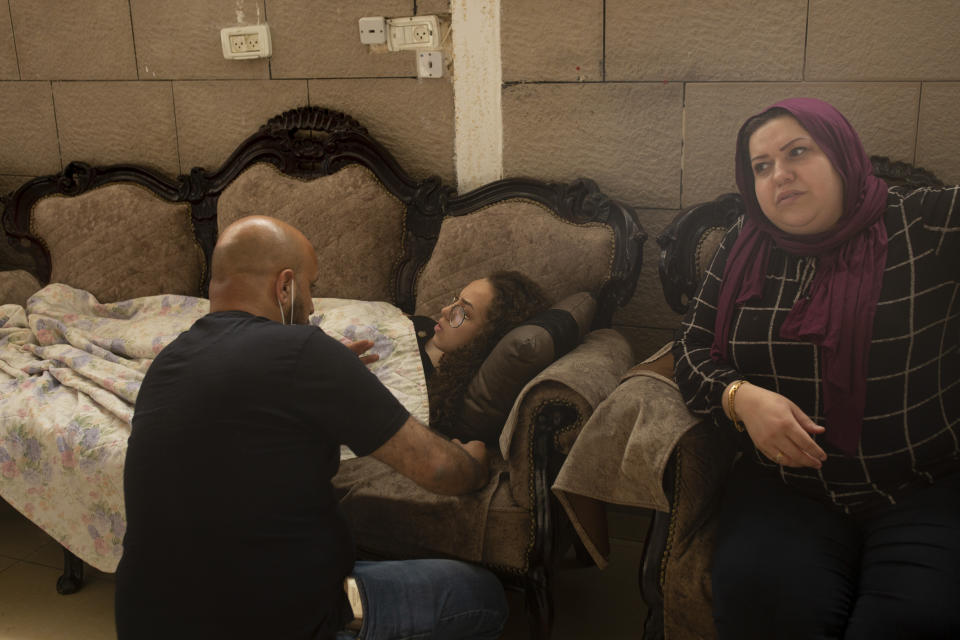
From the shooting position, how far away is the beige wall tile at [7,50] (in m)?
3.11

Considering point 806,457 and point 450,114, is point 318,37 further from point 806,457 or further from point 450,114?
point 806,457

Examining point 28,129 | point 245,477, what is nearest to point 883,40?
point 245,477

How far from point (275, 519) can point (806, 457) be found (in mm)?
900

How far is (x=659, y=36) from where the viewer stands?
227 centimetres

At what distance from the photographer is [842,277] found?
55.7 inches

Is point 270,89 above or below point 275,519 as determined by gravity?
above

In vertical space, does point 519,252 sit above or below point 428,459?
above

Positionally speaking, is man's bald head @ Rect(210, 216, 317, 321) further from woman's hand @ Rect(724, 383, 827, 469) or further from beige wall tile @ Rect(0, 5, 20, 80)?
beige wall tile @ Rect(0, 5, 20, 80)

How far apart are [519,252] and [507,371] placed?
60 centimetres

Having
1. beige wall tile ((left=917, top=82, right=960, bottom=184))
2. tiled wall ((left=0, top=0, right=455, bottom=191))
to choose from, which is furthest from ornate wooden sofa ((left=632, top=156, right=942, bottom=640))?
tiled wall ((left=0, top=0, right=455, bottom=191))

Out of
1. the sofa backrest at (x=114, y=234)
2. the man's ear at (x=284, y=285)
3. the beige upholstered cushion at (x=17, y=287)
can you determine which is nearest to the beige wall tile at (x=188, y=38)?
the sofa backrest at (x=114, y=234)

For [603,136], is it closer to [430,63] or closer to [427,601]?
[430,63]

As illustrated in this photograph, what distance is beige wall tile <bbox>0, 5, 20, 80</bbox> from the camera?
10.2ft

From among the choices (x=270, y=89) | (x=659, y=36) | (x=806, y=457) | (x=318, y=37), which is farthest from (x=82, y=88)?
(x=806, y=457)
